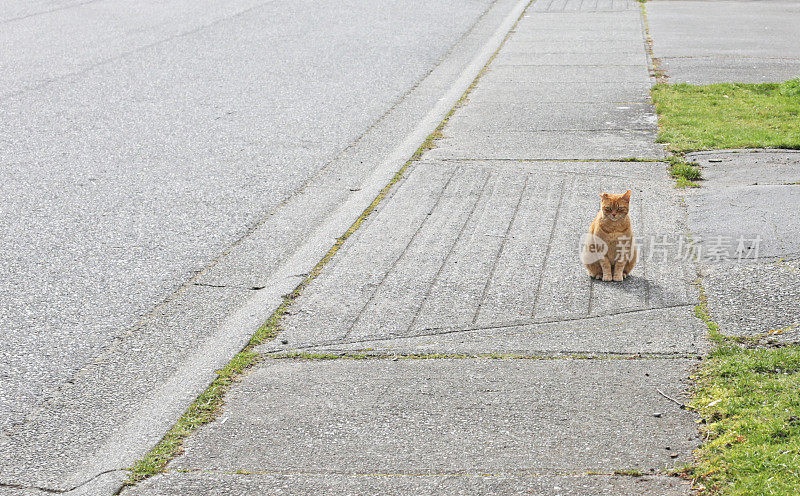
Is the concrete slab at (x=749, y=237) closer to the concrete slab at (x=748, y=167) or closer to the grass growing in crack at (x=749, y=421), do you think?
the concrete slab at (x=748, y=167)

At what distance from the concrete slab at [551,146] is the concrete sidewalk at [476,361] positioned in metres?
0.31

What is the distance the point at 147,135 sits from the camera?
8.92 m

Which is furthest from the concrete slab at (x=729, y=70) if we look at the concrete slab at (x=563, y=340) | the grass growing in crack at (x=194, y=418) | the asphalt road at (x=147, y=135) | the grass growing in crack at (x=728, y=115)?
the grass growing in crack at (x=194, y=418)

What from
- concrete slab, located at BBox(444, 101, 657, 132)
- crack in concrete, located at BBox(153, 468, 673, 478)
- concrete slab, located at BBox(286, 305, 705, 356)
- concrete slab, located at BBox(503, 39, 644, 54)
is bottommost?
concrete slab, located at BBox(286, 305, 705, 356)

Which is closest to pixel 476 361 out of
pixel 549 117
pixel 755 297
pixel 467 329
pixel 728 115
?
pixel 467 329

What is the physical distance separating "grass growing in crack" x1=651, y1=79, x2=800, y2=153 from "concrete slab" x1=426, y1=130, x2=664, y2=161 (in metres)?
0.29

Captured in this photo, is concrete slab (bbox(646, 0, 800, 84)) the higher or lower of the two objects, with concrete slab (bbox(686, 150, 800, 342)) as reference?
higher

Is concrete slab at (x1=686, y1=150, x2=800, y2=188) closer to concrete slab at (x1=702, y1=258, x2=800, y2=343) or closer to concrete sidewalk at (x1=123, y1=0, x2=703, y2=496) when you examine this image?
concrete sidewalk at (x1=123, y1=0, x2=703, y2=496)

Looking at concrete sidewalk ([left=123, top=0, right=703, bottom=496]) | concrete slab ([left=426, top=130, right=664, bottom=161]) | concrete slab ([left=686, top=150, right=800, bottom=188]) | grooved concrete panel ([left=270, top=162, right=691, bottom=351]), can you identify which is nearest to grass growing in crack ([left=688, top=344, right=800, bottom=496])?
concrete sidewalk ([left=123, top=0, right=703, bottom=496])

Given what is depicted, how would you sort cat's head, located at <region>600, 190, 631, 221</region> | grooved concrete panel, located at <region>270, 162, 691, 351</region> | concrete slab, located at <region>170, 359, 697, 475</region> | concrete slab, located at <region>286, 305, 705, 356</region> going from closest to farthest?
concrete slab, located at <region>170, 359, 697, 475</region>
concrete slab, located at <region>286, 305, 705, 356</region>
grooved concrete panel, located at <region>270, 162, 691, 351</region>
cat's head, located at <region>600, 190, 631, 221</region>

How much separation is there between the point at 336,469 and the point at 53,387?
1671mm

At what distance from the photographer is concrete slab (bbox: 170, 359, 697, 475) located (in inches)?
139

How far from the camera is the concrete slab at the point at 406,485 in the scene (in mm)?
3289

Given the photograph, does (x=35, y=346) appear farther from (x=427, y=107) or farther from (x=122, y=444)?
(x=427, y=107)
